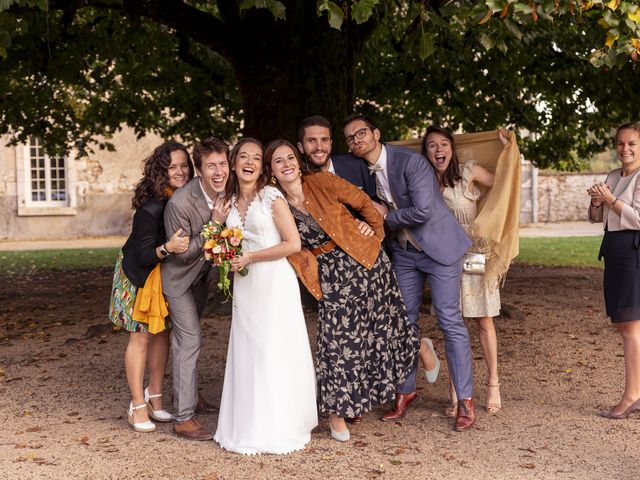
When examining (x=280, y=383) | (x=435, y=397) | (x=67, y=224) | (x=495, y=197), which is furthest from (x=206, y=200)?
(x=67, y=224)

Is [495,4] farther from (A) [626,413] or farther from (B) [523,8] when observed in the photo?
(A) [626,413]

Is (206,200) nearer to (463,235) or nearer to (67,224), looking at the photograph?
(463,235)

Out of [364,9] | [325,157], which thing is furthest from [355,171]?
[364,9]

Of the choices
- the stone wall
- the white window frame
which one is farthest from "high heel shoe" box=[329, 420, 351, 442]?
the stone wall

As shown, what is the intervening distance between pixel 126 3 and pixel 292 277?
198 inches

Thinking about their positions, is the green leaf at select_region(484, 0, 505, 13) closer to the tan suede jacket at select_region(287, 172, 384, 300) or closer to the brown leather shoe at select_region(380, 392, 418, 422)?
the tan suede jacket at select_region(287, 172, 384, 300)

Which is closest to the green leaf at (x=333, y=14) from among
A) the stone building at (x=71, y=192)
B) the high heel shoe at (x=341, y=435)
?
the high heel shoe at (x=341, y=435)

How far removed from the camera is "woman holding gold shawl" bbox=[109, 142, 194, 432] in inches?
228

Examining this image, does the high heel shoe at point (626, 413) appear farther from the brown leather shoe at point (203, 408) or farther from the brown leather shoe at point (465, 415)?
the brown leather shoe at point (203, 408)

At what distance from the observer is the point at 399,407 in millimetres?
6207

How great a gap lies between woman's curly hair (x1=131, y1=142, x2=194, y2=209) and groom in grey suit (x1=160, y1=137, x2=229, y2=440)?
0.57 ft

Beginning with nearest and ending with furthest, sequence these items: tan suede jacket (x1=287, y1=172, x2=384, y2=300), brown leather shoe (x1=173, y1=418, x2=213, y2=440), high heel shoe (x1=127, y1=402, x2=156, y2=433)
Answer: tan suede jacket (x1=287, y1=172, x2=384, y2=300) → brown leather shoe (x1=173, y1=418, x2=213, y2=440) → high heel shoe (x1=127, y1=402, x2=156, y2=433)

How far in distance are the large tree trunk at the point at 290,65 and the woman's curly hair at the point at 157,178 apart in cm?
385

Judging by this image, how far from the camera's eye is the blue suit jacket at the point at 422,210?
5922 mm
